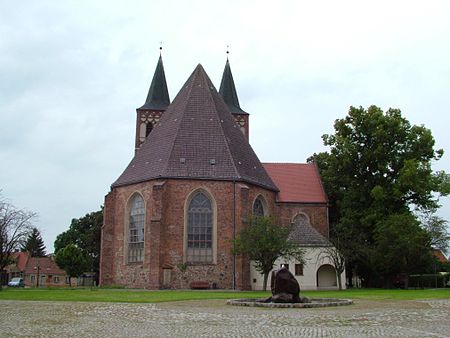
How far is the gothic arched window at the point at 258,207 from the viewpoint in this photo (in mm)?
38734

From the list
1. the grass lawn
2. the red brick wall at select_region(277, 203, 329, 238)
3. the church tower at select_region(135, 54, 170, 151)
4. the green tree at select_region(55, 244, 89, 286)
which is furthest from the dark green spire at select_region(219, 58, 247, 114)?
the grass lawn

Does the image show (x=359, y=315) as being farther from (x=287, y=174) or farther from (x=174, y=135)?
(x=287, y=174)

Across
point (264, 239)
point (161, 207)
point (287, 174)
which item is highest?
point (287, 174)

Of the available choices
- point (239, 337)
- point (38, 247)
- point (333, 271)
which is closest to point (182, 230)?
point (333, 271)

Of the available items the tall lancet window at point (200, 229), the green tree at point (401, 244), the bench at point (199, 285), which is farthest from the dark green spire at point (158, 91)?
the green tree at point (401, 244)

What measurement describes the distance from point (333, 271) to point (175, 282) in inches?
483

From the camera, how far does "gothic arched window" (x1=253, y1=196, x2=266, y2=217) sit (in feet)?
127

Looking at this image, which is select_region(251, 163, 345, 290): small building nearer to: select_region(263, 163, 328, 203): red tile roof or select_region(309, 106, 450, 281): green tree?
select_region(263, 163, 328, 203): red tile roof

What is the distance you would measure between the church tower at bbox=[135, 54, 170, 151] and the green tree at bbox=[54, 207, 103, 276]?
12.8 metres

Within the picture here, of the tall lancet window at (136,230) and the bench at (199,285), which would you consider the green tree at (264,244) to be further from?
the tall lancet window at (136,230)

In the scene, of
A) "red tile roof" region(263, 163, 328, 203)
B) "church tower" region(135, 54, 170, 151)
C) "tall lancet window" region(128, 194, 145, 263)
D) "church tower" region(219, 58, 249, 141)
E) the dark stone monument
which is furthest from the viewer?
"church tower" region(219, 58, 249, 141)

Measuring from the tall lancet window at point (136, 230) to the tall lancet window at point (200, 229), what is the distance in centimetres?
329

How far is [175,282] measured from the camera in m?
34.2

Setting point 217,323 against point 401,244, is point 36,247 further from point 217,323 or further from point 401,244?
point 217,323
